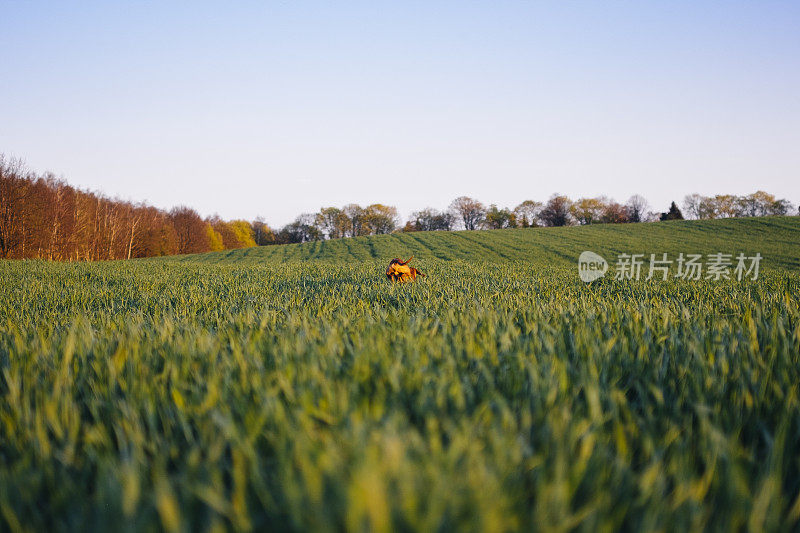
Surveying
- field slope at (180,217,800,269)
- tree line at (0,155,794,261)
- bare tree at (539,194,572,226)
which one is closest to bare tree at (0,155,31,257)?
tree line at (0,155,794,261)

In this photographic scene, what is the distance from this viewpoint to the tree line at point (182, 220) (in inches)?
1297

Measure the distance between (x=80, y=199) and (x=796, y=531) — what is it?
58783 mm

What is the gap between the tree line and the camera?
1297 inches

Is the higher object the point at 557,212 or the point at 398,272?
the point at 557,212

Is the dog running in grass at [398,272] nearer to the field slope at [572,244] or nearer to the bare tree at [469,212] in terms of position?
the field slope at [572,244]

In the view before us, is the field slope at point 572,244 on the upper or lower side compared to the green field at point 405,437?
upper

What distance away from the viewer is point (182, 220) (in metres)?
72.6

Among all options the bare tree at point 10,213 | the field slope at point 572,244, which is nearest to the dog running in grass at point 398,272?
the field slope at point 572,244

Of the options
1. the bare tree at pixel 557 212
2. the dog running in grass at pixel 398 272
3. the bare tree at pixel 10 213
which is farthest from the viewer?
the bare tree at pixel 557 212

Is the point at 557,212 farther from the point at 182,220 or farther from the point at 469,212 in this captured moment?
the point at 182,220

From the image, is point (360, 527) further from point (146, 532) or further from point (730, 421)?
point (730, 421)

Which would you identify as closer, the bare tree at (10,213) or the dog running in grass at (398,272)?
the dog running in grass at (398,272)

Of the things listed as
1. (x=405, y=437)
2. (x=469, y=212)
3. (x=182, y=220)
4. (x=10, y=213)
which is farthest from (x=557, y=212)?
(x=405, y=437)

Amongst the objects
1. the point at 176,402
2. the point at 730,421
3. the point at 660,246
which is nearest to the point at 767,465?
the point at 730,421
